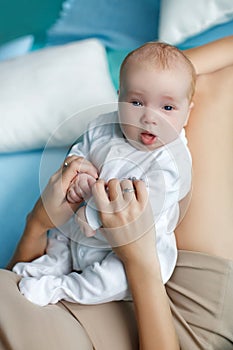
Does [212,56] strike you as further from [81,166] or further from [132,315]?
[132,315]

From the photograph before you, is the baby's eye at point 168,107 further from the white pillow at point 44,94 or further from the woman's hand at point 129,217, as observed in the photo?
the white pillow at point 44,94

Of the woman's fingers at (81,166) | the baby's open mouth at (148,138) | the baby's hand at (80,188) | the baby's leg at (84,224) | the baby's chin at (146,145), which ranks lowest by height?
the baby's leg at (84,224)

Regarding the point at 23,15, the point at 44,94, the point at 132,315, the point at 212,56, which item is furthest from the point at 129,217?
the point at 23,15

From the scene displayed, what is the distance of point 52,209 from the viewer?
986mm

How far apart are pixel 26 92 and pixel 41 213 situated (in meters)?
0.47

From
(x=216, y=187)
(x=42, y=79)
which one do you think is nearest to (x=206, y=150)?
(x=216, y=187)

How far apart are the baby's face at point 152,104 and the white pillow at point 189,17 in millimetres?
663

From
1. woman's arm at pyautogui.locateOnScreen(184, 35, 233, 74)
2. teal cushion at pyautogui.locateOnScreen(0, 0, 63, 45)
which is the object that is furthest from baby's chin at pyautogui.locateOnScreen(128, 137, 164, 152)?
teal cushion at pyautogui.locateOnScreen(0, 0, 63, 45)

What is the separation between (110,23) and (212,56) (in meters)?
0.72

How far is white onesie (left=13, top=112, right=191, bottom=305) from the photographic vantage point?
37.0 inches

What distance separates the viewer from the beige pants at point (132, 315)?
2.89 feet

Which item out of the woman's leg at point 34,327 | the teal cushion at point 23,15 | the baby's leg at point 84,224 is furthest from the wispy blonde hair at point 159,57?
the teal cushion at point 23,15

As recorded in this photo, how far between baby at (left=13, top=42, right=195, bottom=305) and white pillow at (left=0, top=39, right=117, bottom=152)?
1.34 feet

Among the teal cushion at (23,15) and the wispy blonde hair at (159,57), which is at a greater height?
the wispy blonde hair at (159,57)
